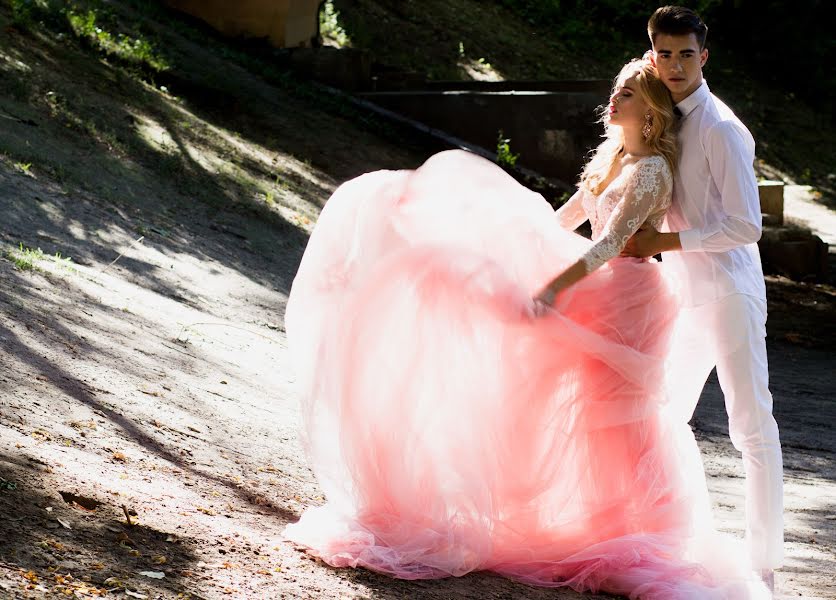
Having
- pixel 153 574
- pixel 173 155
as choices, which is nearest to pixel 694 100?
pixel 153 574

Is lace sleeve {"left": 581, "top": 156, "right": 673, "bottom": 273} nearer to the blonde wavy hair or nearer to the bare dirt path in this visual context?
the blonde wavy hair

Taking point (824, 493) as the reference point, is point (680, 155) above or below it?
above

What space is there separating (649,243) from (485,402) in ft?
2.98

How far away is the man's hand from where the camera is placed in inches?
169

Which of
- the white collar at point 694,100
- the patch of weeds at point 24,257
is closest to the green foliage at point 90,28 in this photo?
the patch of weeds at point 24,257

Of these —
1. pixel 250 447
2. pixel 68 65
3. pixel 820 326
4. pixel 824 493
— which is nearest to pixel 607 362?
pixel 250 447

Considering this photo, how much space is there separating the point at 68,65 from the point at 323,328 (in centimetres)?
1006

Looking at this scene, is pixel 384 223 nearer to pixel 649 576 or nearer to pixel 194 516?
pixel 194 516

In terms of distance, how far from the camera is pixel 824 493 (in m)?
6.79

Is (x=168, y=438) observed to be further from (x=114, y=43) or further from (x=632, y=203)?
(x=114, y=43)

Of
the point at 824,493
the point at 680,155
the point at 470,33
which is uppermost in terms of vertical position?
the point at 470,33

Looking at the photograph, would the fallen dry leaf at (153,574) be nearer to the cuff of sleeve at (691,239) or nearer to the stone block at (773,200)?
the cuff of sleeve at (691,239)

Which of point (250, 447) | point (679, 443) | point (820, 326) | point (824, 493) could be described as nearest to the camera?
point (679, 443)

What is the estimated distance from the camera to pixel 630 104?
171 inches
